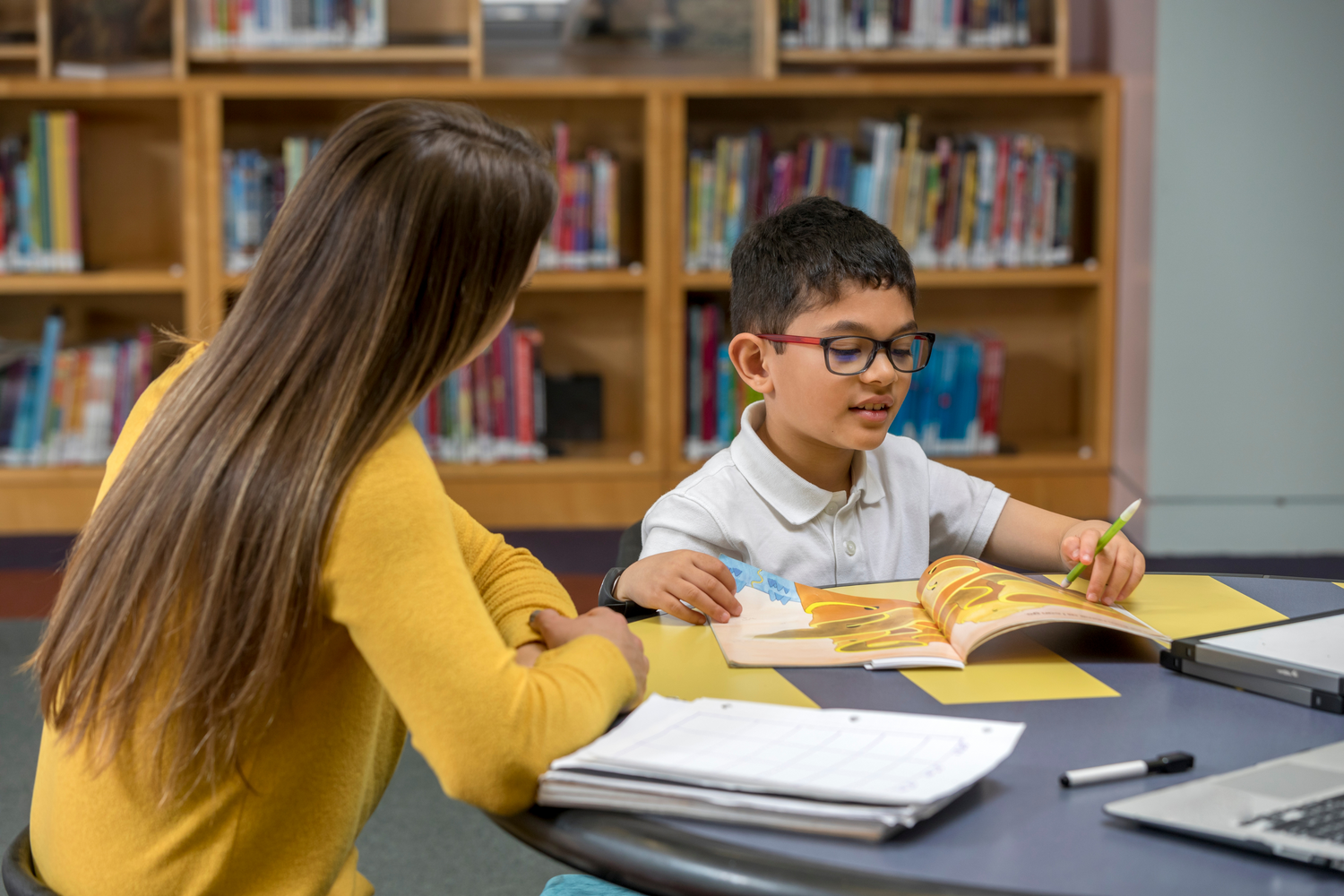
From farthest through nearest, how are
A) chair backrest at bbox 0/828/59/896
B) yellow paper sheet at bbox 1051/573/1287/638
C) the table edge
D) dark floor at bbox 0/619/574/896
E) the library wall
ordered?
the library wall < dark floor at bbox 0/619/574/896 < yellow paper sheet at bbox 1051/573/1287/638 < chair backrest at bbox 0/828/59/896 < the table edge

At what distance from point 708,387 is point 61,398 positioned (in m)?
1.71

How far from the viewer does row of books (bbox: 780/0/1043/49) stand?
319cm

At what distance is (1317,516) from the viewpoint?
3.10m

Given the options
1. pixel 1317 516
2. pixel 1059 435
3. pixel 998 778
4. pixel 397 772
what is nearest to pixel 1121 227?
pixel 1059 435

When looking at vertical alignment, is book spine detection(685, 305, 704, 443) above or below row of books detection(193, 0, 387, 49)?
below

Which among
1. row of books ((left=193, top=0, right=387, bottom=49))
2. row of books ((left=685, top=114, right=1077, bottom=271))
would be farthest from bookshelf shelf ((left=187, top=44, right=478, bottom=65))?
row of books ((left=685, top=114, right=1077, bottom=271))

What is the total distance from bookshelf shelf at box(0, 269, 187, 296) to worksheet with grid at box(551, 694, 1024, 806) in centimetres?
278

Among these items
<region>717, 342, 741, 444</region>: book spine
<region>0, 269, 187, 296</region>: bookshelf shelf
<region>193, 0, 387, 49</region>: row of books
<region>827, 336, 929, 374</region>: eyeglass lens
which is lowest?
<region>717, 342, 741, 444</region>: book spine

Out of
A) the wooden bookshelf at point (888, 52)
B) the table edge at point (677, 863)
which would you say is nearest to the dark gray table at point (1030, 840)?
the table edge at point (677, 863)

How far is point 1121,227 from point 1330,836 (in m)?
2.89

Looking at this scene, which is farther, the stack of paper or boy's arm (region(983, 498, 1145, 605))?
boy's arm (region(983, 498, 1145, 605))

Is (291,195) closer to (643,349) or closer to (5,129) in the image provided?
(643,349)

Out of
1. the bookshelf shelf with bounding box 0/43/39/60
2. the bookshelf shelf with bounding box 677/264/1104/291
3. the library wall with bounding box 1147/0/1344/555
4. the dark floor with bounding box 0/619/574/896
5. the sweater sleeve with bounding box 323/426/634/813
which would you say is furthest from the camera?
the bookshelf shelf with bounding box 677/264/1104/291

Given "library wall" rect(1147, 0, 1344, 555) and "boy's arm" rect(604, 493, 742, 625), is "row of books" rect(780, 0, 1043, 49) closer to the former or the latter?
"library wall" rect(1147, 0, 1344, 555)
